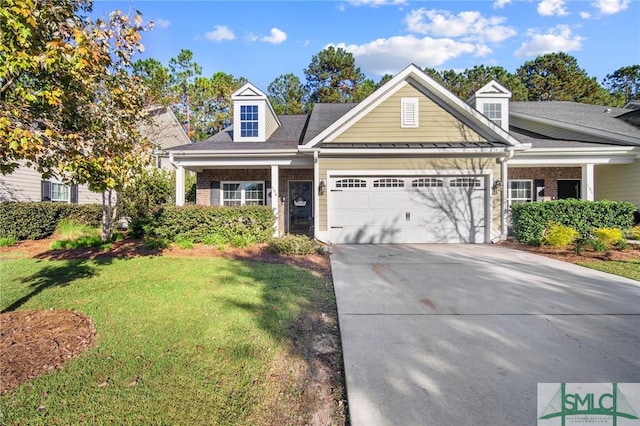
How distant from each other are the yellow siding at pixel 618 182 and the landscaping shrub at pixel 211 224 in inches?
511

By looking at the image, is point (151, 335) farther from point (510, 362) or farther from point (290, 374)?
point (510, 362)

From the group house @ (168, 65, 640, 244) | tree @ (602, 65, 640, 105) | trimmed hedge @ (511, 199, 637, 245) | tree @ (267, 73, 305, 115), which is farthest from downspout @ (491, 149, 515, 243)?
tree @ (602, 65, 640, 105)

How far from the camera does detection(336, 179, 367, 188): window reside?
34.9 ft

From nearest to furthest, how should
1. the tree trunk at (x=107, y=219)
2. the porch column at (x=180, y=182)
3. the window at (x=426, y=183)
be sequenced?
the tree trunk at (x=107, y=219) → the window at (x=426, y=183) → the porch column at (x=180, y=182)

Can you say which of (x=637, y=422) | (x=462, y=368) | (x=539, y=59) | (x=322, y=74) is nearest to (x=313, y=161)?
(x=462, y=368)

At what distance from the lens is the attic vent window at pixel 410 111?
10820 mm

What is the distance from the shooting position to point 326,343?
11.8ft

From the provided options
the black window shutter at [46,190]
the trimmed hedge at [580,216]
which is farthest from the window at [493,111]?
the black window shutter at [46,190]

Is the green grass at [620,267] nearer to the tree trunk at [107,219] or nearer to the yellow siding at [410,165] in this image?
the yellow siding at [410,165]

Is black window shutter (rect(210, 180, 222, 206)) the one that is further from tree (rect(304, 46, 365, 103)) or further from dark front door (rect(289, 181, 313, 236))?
tree (rect(304, 46, 365, 103))

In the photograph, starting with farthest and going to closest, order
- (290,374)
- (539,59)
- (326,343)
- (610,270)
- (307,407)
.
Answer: (539,59), (610,270), (326,343), (290,374), (307,407)

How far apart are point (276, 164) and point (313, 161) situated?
4.37 ft

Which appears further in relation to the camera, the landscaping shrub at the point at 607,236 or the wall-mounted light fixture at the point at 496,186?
the wall-mounted light fixture at the point at 496,186

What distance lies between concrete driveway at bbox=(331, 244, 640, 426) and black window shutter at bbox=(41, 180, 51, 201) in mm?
12581
